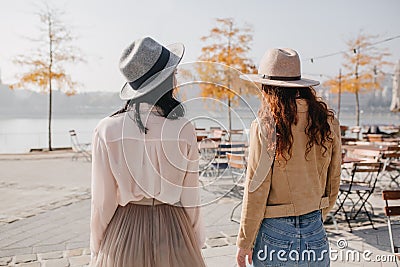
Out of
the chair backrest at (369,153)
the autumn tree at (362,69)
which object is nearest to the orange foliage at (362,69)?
the autumn tree at (362,69)

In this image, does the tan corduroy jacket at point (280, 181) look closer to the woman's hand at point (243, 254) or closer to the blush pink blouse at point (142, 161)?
the woman's hand at point (243, 254)

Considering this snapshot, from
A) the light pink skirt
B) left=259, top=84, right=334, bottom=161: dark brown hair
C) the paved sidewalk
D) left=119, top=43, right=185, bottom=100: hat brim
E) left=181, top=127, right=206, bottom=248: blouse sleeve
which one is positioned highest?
left=119, top=43, right=185, bottom=100: hat brim

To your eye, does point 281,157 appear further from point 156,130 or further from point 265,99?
point 156,130

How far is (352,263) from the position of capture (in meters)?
3.93

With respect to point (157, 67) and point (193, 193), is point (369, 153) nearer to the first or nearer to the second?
point (193, 193)

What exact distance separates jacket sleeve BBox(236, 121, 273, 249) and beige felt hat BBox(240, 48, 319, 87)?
10.0 inches

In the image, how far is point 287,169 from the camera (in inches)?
79.4

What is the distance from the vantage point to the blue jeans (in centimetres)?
206

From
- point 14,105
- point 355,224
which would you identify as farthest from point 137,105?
point 14,105

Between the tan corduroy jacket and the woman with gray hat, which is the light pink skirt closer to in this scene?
the woman with gray hat

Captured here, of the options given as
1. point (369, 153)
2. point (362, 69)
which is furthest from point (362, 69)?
point (369, 153)

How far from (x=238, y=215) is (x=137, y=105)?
4191mm

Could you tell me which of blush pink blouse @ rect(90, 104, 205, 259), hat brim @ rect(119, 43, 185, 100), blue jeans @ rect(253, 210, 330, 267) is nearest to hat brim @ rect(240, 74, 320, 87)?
hat brim @ rect(119, 43, 185, 100)

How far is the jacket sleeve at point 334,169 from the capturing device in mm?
2133
